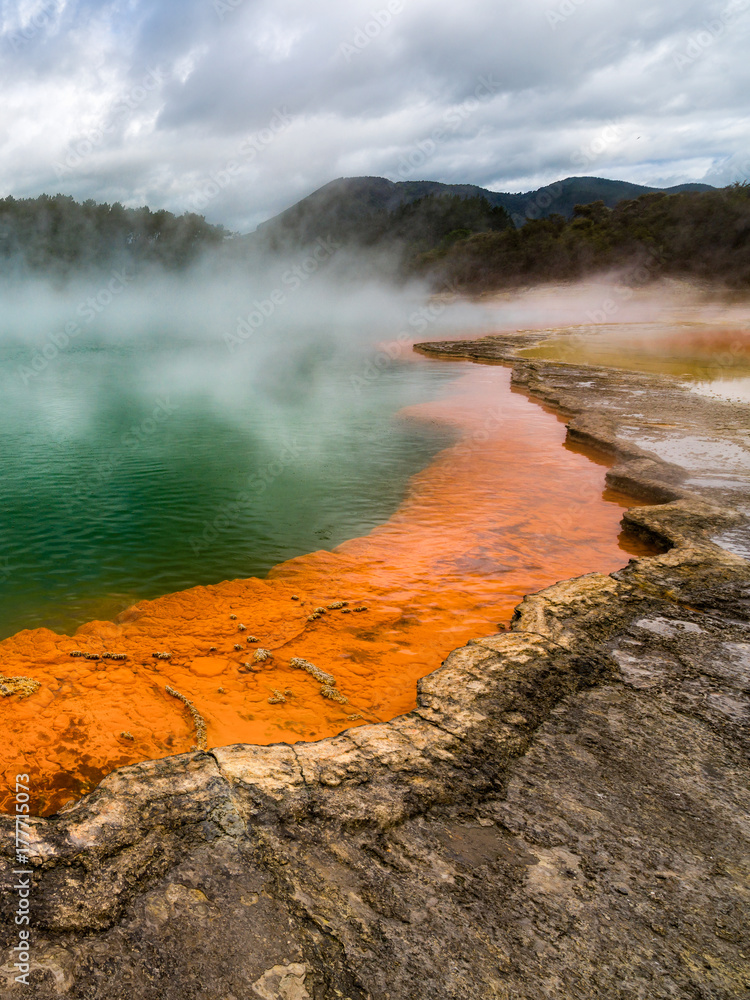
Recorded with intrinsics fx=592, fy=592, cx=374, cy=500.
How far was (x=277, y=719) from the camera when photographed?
12.3ft

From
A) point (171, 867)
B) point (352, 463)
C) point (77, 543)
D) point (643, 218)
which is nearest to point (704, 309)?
point (643, 218)

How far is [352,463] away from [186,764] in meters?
7.10

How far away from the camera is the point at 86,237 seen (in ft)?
208

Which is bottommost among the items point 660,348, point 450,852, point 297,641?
point 297,641

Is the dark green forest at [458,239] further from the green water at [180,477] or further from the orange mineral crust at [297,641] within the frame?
the orange mineral crust at [297,641]

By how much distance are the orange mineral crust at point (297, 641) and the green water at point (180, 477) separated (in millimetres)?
536

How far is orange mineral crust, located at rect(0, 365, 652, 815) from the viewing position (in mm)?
3639

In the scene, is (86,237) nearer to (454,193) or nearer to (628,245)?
(628,245)

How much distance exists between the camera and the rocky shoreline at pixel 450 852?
1848 mm

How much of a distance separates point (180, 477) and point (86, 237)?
67237 millimetres

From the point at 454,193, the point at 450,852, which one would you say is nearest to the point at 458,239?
the point at 450,852

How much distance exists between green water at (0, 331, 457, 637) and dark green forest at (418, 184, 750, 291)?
102 ft

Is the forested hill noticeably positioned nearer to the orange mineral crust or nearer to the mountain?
the mountain

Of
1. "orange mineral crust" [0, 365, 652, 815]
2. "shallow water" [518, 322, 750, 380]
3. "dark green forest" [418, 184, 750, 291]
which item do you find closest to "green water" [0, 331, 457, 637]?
"orange mineral crust" [0, 365, 652, 815]
